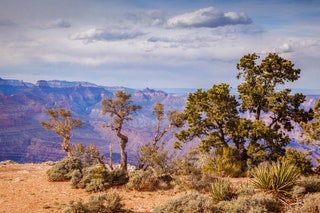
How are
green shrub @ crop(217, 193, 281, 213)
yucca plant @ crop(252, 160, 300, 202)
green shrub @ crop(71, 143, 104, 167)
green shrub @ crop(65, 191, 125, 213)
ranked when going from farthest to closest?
green shrub @ crop(71, 143, 104, 167), yucca plant @ crop(252, 160, 300, 202), green shrub @ crop(65, 191, 125, 213), green shrub @ crop(217, 193, 281, 213)

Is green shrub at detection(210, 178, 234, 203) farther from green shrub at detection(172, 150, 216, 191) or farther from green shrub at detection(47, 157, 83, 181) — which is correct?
green shrub at detection(47, 157, 83, 181)

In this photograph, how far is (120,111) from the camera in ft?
73.0

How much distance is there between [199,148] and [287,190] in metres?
8.35

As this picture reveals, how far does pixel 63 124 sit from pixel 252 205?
18.9m

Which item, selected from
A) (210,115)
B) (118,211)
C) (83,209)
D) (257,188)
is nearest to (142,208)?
(118,211)

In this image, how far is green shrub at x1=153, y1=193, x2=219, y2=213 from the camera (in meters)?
10.6

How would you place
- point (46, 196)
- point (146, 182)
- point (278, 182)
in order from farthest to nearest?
point (146, 182)
point (46, 196)
point (278, 182)

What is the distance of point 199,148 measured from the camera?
2081 centimetres

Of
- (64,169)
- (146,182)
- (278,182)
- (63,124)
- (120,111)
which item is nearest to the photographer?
(278,182)

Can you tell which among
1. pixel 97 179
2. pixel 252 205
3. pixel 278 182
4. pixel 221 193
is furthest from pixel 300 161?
pixel 97 179

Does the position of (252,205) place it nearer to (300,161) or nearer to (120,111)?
(300,161)

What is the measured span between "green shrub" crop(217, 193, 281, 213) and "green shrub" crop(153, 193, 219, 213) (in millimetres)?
494

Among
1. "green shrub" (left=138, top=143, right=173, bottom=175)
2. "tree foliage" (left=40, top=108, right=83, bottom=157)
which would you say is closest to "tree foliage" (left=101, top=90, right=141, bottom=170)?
"green shrub" (left=138, top=143, right=173, bottom=175)

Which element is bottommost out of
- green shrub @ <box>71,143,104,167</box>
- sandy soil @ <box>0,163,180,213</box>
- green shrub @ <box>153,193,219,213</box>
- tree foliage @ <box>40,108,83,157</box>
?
sandy soil @ <box>0,163,180,213</box>
